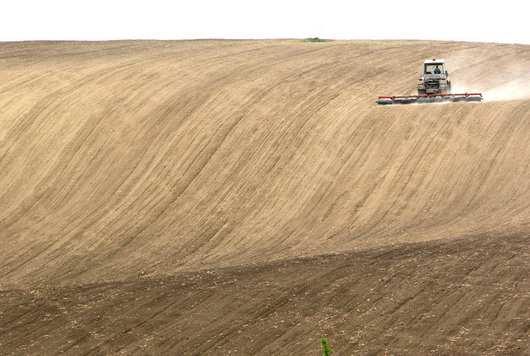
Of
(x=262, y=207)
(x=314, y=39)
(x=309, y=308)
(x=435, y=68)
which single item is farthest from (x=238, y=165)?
(x=314, y=39)

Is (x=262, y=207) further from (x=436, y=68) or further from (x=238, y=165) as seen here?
(x=436, y=68)

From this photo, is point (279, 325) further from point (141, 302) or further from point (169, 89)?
point (169, 89)

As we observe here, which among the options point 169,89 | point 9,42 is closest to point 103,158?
point 169,89

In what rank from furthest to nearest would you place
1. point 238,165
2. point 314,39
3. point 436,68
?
1. point 314,39
2. point 436,68
3. point 238,165

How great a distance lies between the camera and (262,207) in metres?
37.1

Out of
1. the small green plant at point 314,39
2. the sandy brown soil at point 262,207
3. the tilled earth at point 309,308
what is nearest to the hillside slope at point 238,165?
the sandy brown soil at point 262,207

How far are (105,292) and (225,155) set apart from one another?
13.6 m

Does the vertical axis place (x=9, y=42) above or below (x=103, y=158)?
above

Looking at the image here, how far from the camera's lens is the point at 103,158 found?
42.8m

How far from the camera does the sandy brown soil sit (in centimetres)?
2552

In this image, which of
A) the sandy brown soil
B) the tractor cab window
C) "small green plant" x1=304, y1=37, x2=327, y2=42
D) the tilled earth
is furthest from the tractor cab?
"small green plant" x1=304, y1=37, x2=327, y2=42

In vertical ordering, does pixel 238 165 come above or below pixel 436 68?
below

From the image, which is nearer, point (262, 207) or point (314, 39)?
point (262, 207)

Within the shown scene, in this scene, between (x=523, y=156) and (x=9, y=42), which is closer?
(x=523, y=156)
